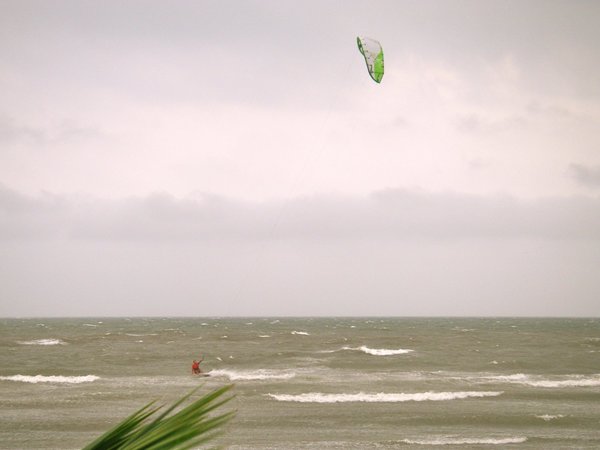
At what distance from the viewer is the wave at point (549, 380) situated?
24.7 metres

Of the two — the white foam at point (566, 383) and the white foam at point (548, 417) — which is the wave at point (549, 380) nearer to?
the white foam at point (566, 383)

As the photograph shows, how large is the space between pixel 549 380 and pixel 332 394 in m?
10.1

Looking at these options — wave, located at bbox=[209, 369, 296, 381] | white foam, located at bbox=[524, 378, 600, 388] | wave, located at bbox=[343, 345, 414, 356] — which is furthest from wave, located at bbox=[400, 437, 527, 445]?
wave, located at bbox=[343, 345, 414, 356]

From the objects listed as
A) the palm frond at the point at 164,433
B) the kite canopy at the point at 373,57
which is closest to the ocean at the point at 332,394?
the kite canopy at the point at 373,57

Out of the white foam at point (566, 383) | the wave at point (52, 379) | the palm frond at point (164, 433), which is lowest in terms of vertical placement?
the wave at point (52, 379)

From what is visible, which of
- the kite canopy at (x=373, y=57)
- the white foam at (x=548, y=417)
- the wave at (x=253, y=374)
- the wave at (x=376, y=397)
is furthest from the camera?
the wave at (x=253, y=374)

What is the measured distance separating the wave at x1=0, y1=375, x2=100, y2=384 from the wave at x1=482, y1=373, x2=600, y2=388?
16.3 metres

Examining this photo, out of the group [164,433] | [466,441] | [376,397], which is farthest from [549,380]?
[164,433]

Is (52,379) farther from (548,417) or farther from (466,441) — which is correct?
(548,417)

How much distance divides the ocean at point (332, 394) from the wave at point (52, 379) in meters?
0.05

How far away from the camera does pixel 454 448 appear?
14172mm

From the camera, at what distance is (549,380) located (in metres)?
26.2

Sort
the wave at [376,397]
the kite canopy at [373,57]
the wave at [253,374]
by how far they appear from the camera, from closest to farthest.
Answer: the kite canopy at [373,57]
the wave at [376,397]
the wave at [253,374]

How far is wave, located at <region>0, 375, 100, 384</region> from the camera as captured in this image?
25731mm
